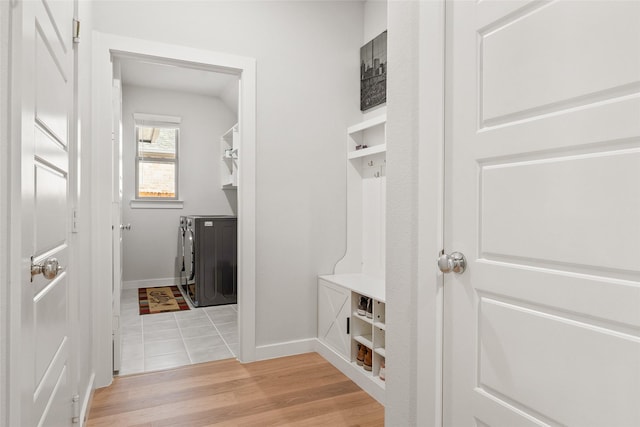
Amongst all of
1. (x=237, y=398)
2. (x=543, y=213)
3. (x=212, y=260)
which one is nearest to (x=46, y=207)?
(x=543, y=213)

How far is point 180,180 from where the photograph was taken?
17.5ft

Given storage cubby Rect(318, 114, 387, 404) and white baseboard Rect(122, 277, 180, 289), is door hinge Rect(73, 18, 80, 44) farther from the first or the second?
white baseboard Rect(122, 277, 180, 289)

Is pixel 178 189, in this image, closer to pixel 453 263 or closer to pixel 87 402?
pixel 87 402

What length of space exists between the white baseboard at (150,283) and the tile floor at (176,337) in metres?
0.82

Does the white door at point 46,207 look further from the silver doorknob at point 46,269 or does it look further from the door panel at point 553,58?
the door panel at point 553,58

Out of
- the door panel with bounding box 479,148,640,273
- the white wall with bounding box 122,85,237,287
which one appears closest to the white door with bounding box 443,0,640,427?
the door panel with bounding box 479,148,640,273

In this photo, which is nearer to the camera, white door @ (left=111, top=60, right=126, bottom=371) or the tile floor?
white door @ (left=111, top=60, right=126, bottom=371)

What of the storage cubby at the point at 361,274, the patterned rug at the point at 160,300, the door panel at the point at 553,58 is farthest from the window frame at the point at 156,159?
the door panel at the point at 553,58

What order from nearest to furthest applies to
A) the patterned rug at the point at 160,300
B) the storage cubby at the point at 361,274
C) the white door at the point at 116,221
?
the storage cubby at the point at 361,274 → the white door at the point at 116,221 → the patterned rug at the point at 160,300

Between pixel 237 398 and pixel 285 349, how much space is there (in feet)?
2.20

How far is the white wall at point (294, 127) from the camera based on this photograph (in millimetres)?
2783

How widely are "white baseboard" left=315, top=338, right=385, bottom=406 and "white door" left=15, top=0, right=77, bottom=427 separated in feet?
4.94

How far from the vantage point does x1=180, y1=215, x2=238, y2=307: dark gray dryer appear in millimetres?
4324

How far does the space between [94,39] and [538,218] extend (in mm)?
2552
